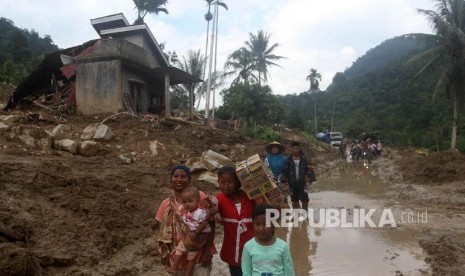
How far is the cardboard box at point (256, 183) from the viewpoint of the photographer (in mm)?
3416

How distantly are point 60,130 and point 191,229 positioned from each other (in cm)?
1127

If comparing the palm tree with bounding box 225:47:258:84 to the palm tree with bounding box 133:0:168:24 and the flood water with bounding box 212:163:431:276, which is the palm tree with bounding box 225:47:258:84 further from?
the flood water with bounding box 212:163:431:276

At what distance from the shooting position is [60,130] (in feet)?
42.8

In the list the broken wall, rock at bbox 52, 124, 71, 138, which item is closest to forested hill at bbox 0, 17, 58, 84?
the broken wall

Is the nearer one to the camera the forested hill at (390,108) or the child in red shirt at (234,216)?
the child in red shirt at (234,216)

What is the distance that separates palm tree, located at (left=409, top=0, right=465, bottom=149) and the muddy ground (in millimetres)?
11946

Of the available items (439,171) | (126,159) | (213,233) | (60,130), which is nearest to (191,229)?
(213,233)

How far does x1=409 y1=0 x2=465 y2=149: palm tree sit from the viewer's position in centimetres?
2297

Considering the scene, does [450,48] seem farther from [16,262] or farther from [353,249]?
[16,262]

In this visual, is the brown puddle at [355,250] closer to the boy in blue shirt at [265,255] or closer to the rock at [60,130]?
the boy in blue shirt at [265,255]

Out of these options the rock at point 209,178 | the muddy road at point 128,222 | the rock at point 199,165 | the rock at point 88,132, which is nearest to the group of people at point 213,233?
the muddy road at point 128,222

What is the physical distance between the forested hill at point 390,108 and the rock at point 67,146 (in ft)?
65.9

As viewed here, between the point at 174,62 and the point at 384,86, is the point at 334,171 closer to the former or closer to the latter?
the point at 174,62

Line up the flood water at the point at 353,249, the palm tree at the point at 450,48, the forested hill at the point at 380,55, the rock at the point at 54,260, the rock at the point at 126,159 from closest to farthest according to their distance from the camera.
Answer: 1. the rock at the point at 54,260
2. the flood water at the point at 353,249
3. the rock at the point at 126,159
4. the palm tree at the point at 450,48
5. the forested hill at the point at 380,55
